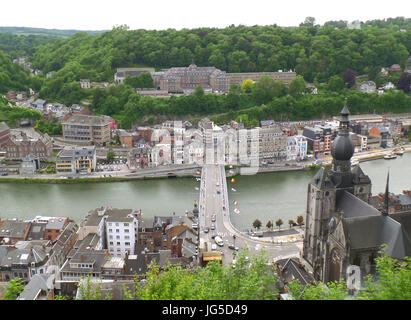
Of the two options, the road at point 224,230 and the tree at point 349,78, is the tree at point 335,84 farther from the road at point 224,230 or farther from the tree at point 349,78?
the road at point 224,230

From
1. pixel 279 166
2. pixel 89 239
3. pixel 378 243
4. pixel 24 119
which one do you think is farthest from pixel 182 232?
pixel 24 119

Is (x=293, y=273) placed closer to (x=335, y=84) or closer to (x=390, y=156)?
(x=390, y=156)

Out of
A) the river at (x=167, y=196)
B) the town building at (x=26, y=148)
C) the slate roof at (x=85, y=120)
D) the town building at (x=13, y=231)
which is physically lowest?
the river at (x=167, y=196)

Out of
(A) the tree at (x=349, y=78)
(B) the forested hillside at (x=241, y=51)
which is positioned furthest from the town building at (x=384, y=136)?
(B) the forested hillside at (x=241, y=51)

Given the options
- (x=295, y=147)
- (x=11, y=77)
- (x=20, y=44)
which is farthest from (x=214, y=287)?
(x=20, y=44)

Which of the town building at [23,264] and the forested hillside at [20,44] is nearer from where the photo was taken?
the town building at [23,264]

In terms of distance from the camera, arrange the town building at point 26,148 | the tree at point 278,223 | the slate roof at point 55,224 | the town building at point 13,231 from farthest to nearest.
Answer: the town building at point 26,148 < the tree at point 278,223 < the slate roof at point 55,224 < the town building at point 13,231
